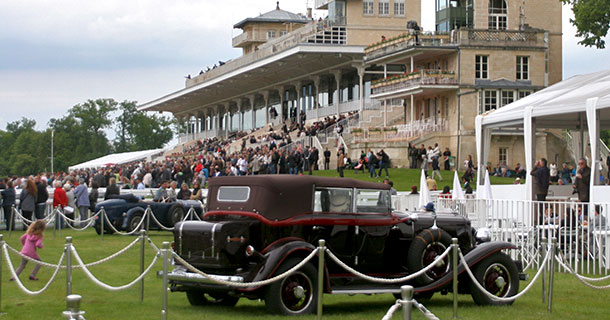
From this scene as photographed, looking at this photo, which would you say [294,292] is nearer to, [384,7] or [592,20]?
[592,20]

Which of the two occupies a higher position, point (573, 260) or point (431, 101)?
point (431, 101)

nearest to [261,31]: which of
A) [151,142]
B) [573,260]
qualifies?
[151,142]

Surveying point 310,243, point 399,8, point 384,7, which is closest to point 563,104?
point 310,243

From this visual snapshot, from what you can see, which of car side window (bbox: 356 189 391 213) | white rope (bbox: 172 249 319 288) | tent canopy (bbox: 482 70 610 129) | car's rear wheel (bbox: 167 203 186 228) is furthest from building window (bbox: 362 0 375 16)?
white rope (bbox: 172 249 319 288)

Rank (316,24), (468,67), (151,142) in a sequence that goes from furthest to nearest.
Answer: (151,142) → (316,24) → (468,67)

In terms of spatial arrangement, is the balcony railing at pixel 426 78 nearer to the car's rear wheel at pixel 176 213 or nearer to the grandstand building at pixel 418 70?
the grandstand building at pixel 418 70

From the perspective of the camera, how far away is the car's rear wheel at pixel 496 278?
1329 cm

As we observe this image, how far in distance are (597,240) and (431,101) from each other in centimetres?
3911

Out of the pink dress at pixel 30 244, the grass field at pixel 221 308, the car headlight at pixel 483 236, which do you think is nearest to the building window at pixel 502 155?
the grass field at pixel 221 308

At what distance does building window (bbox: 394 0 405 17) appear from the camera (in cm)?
7000

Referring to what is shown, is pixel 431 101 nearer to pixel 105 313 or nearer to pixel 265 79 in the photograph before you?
pixel 265 79

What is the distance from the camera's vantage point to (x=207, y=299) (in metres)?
13.3

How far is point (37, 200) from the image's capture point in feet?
92.6

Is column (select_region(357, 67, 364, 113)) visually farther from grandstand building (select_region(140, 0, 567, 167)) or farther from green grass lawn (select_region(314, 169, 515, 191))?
green grass lawn (select_region(314, 169, 515, 191))
